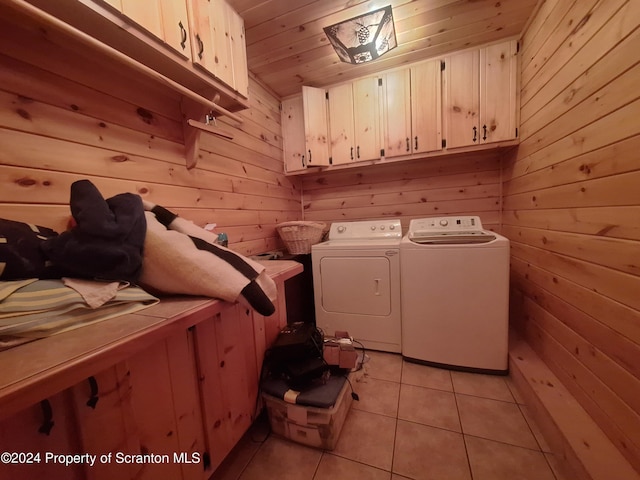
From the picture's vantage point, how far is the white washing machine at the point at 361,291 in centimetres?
190

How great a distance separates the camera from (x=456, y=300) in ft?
5.45

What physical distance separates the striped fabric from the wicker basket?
1.52 m

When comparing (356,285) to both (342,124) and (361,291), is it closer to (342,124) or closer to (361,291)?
(361,291)

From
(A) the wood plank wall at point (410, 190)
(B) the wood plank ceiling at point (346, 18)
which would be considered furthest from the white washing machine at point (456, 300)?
(B) the wood plank ceiling at point (346, 18)

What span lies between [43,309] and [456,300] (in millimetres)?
1889

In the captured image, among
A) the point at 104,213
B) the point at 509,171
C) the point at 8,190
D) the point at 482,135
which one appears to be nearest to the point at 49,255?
the point at 104,213

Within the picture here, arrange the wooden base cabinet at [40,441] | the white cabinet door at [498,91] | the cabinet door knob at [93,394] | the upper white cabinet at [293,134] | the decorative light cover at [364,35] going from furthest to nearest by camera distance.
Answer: the upper white cabinet at [293,134] → the white cabinet door at [498,91] → the decorative light cover at [364,35] → the cabinet door knob at [93,394] → the wooden base cabinet at [40,441]

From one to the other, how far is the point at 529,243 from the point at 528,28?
147 centimetres

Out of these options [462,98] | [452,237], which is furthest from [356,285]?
[462,98]

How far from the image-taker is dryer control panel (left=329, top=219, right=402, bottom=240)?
233 centimetres

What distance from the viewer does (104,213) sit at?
2.32 ft

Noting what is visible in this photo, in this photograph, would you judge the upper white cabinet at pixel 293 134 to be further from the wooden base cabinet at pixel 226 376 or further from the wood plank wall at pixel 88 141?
the wooden base cabinet at pixel 226 376

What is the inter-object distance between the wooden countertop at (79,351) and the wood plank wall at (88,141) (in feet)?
1.97

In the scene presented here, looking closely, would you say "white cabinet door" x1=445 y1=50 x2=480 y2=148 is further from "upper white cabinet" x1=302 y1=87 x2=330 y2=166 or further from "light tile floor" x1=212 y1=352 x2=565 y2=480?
"light tile floor" x1=212 y1=352 x2=565 y2=480
